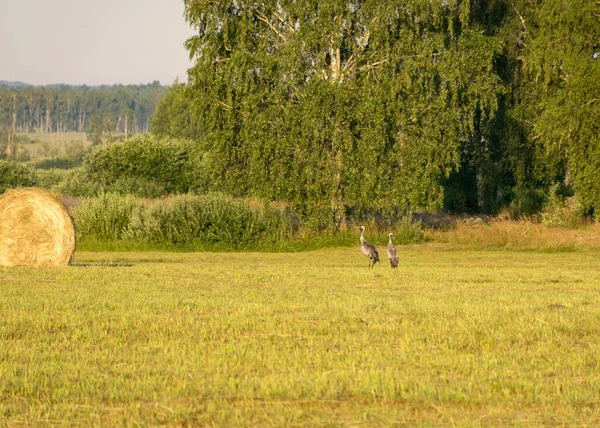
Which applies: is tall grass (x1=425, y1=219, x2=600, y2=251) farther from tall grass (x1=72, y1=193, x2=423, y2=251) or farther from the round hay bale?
the round hay bale

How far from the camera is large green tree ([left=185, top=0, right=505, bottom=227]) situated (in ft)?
131

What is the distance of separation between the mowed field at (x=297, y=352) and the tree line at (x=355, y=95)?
18.6 metres

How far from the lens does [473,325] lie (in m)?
14.2

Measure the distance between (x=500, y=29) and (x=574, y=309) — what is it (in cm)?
3601

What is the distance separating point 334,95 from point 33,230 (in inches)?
682

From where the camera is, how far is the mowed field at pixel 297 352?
9352mm

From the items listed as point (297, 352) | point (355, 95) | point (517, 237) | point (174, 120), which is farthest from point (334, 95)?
point (174, 120)

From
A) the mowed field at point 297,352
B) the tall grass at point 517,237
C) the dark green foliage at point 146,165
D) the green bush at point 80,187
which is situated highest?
the dark green foliage at point 146,165

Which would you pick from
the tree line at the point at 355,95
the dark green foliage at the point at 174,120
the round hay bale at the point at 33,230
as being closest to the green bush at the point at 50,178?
the dark green foliage at the point at 174,120

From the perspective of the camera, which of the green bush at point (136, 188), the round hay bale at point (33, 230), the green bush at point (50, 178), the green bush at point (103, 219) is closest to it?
the round hay bale at point (33, 230)

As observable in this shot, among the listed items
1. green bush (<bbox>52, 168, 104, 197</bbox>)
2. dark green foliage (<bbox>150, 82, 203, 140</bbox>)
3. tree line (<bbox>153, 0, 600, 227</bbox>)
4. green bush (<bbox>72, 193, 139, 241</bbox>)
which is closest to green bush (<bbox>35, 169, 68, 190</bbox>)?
green bush (<bbox>52, 168, 104, 197</bbox>)

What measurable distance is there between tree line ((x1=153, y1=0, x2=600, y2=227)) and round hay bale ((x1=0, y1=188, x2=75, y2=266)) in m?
16.1

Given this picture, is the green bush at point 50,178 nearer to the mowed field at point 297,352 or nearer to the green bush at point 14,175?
the green bush at point 14,175

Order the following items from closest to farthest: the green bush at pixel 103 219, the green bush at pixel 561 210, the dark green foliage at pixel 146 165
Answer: the green bush at pixel 103 219
the green bush at pixel 561 210
the dark green foliage at pixel 146 165
